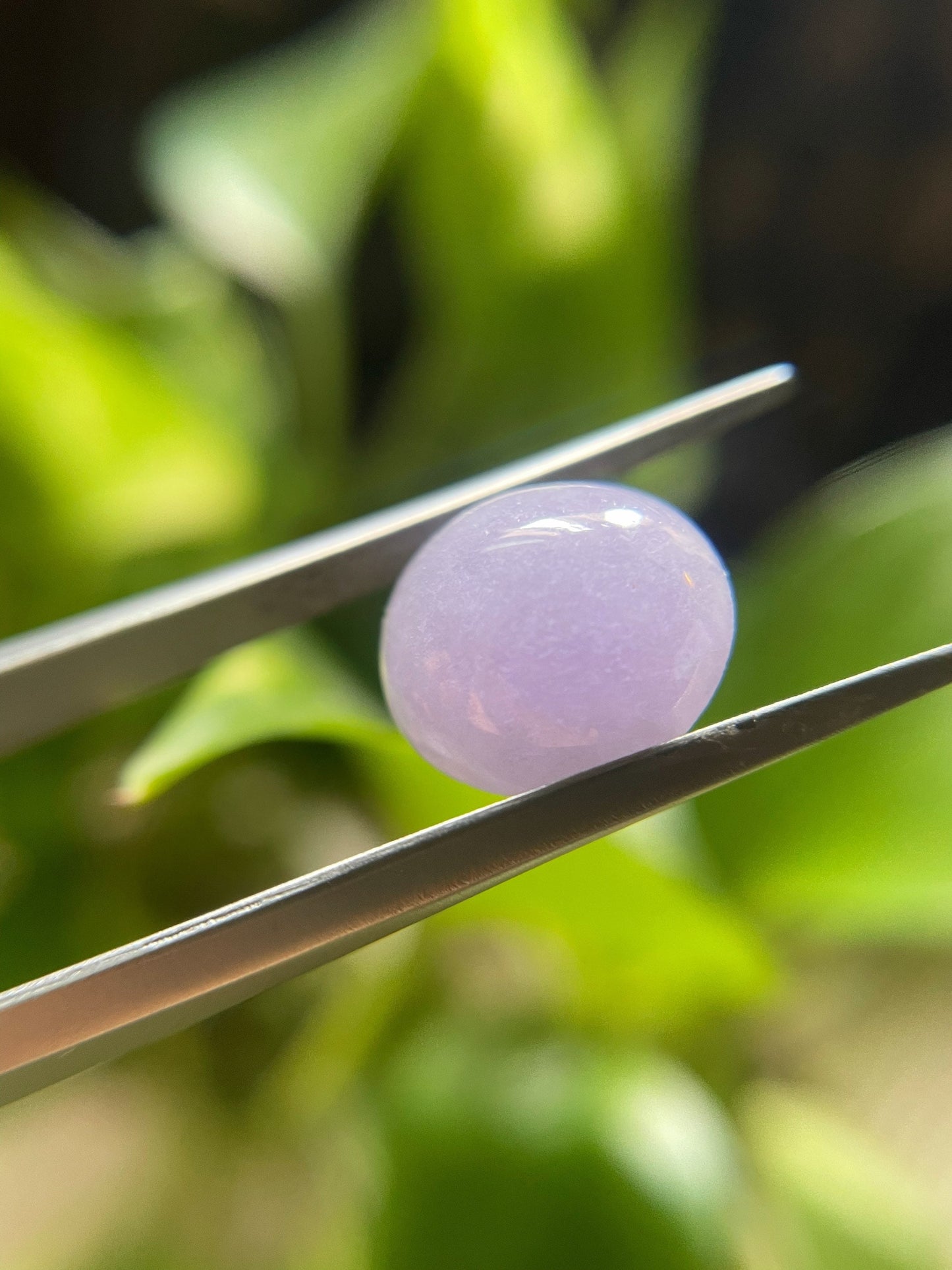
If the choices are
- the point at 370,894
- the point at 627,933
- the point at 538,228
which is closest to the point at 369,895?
the point at 370,894

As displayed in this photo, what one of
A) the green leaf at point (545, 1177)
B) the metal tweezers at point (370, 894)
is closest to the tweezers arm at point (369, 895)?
the metal tweezers at point (370, 894)

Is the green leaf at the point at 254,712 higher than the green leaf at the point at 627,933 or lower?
higher

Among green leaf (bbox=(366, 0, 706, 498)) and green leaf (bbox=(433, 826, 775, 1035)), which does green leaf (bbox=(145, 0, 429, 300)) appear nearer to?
green leaf (bbox=(366, 0, 706, 498))

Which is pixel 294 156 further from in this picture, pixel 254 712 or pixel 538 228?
pixel 254 712

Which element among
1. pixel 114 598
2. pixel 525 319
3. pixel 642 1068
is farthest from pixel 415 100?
pixel 642 1068

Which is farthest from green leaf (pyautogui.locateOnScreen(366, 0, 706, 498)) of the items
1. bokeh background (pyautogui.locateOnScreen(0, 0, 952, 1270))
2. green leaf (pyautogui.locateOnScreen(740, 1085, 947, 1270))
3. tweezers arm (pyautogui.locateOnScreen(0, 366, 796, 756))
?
green leaf (pyautogui.locateOnScreen(740, 1085, 947, 1270))

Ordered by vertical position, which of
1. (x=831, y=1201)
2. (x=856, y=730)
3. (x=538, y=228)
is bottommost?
(x=831, y=1201)

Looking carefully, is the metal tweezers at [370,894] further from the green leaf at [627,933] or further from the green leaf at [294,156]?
the green leaf at [294,156]
